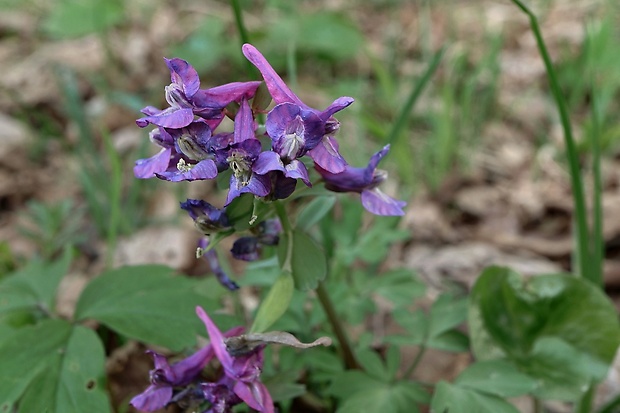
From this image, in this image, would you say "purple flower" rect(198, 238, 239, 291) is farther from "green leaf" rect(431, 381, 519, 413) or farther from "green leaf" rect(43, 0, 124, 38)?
"green leaf" rect(43, 0, 124, 38)

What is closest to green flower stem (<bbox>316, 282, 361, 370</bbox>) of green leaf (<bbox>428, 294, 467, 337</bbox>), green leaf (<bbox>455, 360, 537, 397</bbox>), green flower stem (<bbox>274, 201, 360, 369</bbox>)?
green flower stem (<bbox>274, 201, 360, 369</bbox>)

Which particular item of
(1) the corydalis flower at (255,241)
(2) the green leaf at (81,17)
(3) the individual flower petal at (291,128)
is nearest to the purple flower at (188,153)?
(3) the individual flower petal at (291,128)

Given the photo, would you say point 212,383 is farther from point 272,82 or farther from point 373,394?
point 272,82

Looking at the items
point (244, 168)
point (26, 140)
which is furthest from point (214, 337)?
point (26, 140)

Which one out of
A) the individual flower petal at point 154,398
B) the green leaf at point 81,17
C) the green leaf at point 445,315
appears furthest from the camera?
the green leaf at point 81,17

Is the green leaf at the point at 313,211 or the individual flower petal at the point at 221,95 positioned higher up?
the individual flower petal at the point at 221,95

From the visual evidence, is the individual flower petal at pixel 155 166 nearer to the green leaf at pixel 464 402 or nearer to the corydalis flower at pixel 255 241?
the corydalis flower at pixel 255 241

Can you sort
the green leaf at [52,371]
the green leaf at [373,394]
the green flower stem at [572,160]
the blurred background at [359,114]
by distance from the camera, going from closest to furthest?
the green leaf at [52,371] < the green leaf at [373,394] < the green flower stem at [572,160] < the blurred background at [359,114]
